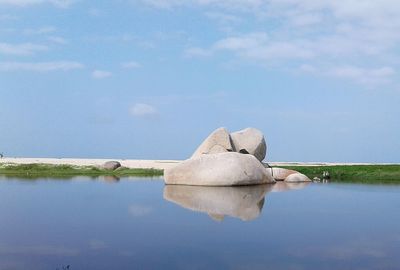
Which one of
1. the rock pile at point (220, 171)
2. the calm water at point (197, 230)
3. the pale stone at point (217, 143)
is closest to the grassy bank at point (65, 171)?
the pale stone at point (217, 143)

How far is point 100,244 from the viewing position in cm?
1006

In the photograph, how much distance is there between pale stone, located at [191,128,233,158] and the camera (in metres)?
28.8

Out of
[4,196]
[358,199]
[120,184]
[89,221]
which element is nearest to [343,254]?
[89,221]

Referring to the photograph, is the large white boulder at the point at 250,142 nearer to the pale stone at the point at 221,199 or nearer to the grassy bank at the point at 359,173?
the grassy bank at the point at 359,173

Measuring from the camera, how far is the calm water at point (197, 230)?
29.3ft

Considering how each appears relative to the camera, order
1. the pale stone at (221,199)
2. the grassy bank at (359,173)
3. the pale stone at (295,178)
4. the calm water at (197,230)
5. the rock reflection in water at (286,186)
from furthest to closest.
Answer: the grassy bank at (359,173) → the pale stone at (295,178) → the rock reflection in water at (286,186) → the pale stone at (221,199) → the calm water at (197,230)

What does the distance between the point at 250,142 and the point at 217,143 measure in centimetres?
247

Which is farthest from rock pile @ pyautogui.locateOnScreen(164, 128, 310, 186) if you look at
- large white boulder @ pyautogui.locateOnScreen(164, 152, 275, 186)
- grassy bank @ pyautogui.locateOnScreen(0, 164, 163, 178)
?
grassy bank @ pyautogui.locateOnScreen(0, 164, 163, 178)

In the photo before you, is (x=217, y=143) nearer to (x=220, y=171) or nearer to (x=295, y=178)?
(x=295, y=178)

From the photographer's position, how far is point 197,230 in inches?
468

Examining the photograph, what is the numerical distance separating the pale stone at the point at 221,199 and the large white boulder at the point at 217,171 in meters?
0.66

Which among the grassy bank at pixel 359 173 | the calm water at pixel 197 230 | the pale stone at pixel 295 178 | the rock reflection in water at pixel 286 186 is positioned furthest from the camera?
the grassy bank at pixel 359 173

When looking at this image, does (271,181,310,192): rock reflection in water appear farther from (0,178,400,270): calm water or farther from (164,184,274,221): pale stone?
(0,178,400,270): calm water

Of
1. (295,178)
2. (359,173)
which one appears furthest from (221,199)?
(359,173)
